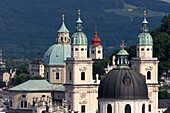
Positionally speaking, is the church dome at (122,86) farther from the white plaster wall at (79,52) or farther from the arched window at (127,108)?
the white plaster wall at (79,52)

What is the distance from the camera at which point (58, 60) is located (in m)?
115

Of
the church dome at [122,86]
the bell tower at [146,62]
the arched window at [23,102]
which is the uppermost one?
the bell tower at [146,62]

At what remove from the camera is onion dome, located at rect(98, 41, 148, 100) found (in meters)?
69.3

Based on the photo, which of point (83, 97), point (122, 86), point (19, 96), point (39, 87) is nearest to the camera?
point (122, 86)

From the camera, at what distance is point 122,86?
6956 cm

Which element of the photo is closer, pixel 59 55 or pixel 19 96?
pixel 19 96

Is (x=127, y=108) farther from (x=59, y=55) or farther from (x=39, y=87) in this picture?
(x=59, y=55)

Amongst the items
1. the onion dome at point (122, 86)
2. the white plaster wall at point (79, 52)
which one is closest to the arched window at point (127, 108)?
the onion dome at point (122, 86)

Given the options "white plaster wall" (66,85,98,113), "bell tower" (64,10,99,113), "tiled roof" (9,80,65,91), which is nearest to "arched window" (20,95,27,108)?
"tiled roof" (9,80,65,91)

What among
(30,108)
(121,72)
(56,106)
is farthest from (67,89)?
(121,72)

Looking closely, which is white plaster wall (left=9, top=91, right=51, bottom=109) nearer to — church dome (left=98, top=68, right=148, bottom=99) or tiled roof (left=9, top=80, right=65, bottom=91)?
tiled roof (left=9, top=80, right=65, bottom=91)

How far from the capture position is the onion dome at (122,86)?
69.3 metres

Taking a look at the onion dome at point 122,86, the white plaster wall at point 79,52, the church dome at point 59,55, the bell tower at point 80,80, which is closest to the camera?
the onion dome at point 122,86

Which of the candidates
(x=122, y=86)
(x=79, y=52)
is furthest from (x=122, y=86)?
(x=79, y=52)
